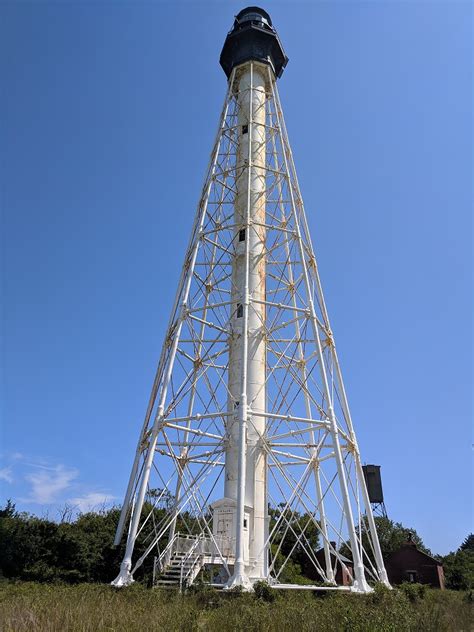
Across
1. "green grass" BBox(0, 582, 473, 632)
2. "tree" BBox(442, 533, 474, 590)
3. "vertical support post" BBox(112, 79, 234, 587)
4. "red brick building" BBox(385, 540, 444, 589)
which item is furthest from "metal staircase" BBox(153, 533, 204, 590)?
"tree" BBox(442, 533, 474, 590)

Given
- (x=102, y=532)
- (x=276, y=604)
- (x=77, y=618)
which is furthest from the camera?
(x=102, y=532)

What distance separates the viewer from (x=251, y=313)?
22172mm

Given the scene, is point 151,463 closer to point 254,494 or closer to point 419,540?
point 254,494

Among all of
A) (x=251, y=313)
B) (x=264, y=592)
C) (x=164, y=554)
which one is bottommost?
(x=264, y=592)

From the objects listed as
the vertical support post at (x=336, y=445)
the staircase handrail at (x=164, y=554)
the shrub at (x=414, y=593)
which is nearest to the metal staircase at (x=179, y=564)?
the staircase handrail at (x=164, y=554)

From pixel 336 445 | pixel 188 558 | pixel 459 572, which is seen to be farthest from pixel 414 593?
pixel 459 572

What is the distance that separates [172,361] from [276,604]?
9893mm

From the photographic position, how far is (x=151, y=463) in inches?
741

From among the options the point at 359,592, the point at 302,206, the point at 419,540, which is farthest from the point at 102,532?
the point at 419,540

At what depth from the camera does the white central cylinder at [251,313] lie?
19234 millimetres

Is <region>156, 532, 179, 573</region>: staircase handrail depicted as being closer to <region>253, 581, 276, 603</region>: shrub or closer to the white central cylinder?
the white central cylinder

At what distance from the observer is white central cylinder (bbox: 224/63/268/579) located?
19234 mm

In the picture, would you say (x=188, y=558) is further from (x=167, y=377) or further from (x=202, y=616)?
(x=202, y=616)

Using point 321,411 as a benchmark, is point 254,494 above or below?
below
